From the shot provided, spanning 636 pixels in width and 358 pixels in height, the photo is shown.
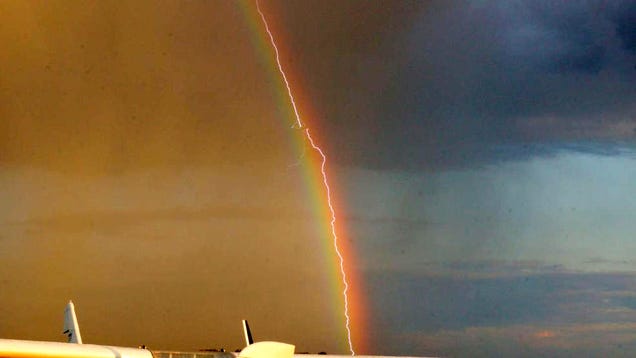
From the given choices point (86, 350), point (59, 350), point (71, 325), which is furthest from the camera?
point (71, 325)

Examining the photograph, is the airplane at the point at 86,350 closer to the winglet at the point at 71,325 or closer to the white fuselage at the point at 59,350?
the white fuselage at the point at 59,350

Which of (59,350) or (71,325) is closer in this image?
(59,350)

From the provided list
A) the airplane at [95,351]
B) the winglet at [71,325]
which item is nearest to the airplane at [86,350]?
the airplane at [95,351]

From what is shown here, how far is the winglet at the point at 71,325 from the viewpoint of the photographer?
53.2 meters

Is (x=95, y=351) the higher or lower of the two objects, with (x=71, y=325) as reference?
lower

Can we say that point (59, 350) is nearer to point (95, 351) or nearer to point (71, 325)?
point (95, 351)

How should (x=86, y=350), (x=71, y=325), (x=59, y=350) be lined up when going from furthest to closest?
1. (x=71, y=325)
2. (x=86, y=350)
3. (x=59, y=350)

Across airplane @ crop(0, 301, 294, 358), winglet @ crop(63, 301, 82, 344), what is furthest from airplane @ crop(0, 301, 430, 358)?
winglet @ crop(63, 301, 82, 344)

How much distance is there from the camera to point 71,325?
178ft

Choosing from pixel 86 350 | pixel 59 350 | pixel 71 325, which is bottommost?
pixel 59 350

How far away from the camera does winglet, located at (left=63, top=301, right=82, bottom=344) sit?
53.2 meters

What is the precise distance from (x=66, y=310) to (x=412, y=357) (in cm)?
2166

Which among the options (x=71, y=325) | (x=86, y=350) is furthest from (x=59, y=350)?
(x=71, y=325)

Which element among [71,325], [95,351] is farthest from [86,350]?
[71,325]
